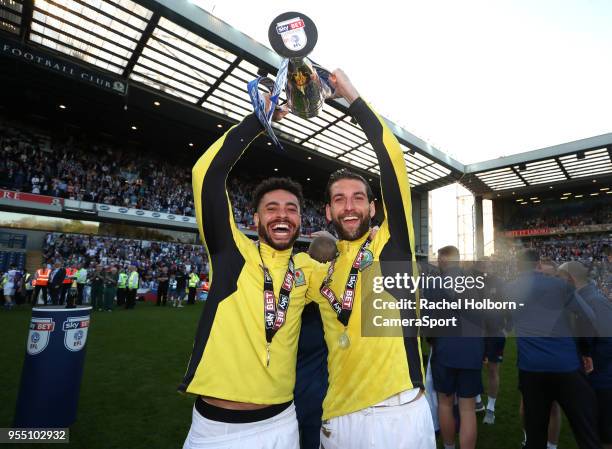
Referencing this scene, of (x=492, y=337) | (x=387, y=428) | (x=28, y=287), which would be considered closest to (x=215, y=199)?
(x=387, y=428)

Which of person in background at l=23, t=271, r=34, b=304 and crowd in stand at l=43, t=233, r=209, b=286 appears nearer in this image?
person in background at l=23, t=271, r=34, b=304

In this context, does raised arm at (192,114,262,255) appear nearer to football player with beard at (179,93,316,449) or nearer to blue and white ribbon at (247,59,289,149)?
football player with beard at (179,93,316,449)

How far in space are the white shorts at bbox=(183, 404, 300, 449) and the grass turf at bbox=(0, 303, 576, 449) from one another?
93.9 inches

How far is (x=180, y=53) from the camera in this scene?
14500mm

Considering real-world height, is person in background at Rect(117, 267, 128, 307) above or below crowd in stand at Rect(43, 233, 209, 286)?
below

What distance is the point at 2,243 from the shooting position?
58.3 ft

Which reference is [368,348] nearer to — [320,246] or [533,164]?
[320,246]

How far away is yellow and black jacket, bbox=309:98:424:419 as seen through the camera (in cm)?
166

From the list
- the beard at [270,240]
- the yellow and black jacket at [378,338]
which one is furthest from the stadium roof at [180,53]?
the yellow and black jacket at [378,338]

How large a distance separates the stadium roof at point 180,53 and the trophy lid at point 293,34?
41.4ft

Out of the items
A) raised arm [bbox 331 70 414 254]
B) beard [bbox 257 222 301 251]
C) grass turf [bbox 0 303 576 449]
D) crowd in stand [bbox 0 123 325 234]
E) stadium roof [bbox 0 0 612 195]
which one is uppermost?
stadium roof [bbox 0 0 612 195]

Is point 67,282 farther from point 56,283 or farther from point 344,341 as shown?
point 344,341

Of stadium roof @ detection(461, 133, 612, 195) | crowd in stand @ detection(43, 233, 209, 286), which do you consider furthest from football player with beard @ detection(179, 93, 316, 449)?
stadium roof @ detection(461, 133, 612, 195)

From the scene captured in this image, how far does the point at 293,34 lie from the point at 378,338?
1.72 m
